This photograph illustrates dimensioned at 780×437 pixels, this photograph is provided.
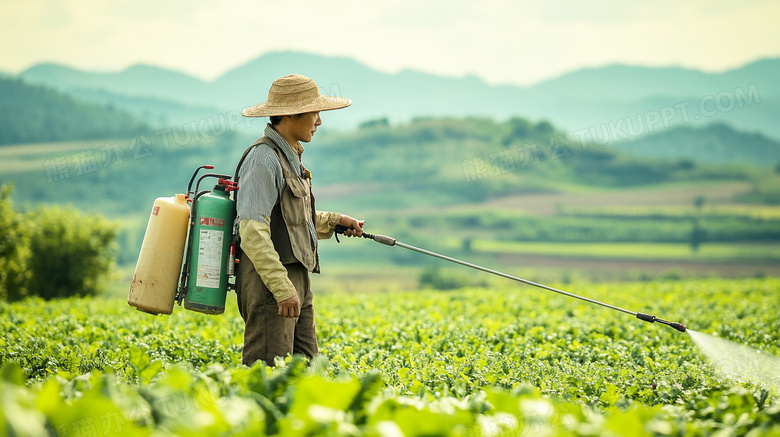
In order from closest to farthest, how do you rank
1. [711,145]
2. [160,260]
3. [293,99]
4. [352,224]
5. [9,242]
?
1. [160,260]
2. [293,99]
3. [352,224]
4. [9,242]
5. [711,145]

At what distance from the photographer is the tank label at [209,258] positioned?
201 inches

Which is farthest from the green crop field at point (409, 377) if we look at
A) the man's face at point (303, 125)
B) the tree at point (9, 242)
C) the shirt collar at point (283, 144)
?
the tree at point (9, 242)

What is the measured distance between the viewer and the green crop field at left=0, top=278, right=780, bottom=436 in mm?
2617

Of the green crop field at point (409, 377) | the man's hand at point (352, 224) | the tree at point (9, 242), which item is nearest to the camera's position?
the green crop field at point (409, 377)

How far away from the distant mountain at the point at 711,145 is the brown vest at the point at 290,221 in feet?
563

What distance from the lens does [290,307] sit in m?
4.88

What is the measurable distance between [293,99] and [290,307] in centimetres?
161

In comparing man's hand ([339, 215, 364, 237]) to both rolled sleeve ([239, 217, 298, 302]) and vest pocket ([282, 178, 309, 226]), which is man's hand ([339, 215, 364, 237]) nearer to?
vest pocket ([282, 178, 309, 226])

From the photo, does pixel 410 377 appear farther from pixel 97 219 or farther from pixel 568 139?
pixel 568 139

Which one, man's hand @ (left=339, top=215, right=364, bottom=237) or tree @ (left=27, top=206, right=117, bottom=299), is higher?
man's hand @ (left=339, top=215, right=364, bottom=237)

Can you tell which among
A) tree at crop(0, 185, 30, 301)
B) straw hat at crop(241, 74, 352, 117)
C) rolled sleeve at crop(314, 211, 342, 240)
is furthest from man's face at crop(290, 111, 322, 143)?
tree at crop(0, 185, 30, 301)

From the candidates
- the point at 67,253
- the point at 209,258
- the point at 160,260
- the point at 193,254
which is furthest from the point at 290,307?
the point at 67,253

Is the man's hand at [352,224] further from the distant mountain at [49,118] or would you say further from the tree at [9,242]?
the distant mountain at [49,118]

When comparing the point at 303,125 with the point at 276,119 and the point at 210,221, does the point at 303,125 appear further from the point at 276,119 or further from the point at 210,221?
the point at 210,221
